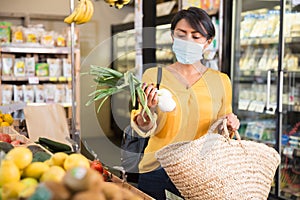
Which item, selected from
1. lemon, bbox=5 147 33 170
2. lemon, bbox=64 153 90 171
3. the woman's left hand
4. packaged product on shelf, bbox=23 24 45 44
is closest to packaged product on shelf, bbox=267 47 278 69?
the woman's left hand

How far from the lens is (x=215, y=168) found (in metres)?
1.75

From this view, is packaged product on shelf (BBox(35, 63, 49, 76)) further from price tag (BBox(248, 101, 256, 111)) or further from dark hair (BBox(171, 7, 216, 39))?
dark hair (BBox(171, 7, 216, 39))

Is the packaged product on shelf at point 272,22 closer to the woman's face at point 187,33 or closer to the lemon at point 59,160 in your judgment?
the woman's face at point 187,33

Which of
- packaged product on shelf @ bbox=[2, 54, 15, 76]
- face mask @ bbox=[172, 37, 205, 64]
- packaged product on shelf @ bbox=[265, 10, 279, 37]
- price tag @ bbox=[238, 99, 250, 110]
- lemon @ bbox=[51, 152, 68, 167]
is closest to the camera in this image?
lemon @ bbox=[51, 152, 68, 167]

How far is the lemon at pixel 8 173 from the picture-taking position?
105cm

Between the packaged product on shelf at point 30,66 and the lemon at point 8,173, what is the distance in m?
4.20

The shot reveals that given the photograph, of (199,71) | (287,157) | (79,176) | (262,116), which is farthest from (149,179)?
(262,116)

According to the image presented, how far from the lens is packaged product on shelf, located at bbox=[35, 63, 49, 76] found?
5176 mm

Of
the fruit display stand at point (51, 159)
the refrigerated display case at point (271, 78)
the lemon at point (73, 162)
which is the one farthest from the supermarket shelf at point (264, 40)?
the lemon at point (73, 162)

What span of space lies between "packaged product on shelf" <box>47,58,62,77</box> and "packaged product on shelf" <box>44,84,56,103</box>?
5.5 inches

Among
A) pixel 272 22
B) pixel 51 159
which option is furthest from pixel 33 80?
pixel 51 159

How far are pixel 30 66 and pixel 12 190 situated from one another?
4.31m

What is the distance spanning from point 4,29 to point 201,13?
11.4ft

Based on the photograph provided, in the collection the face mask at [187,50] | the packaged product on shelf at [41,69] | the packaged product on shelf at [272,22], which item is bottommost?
the packaged product on shelf at [41,69]
